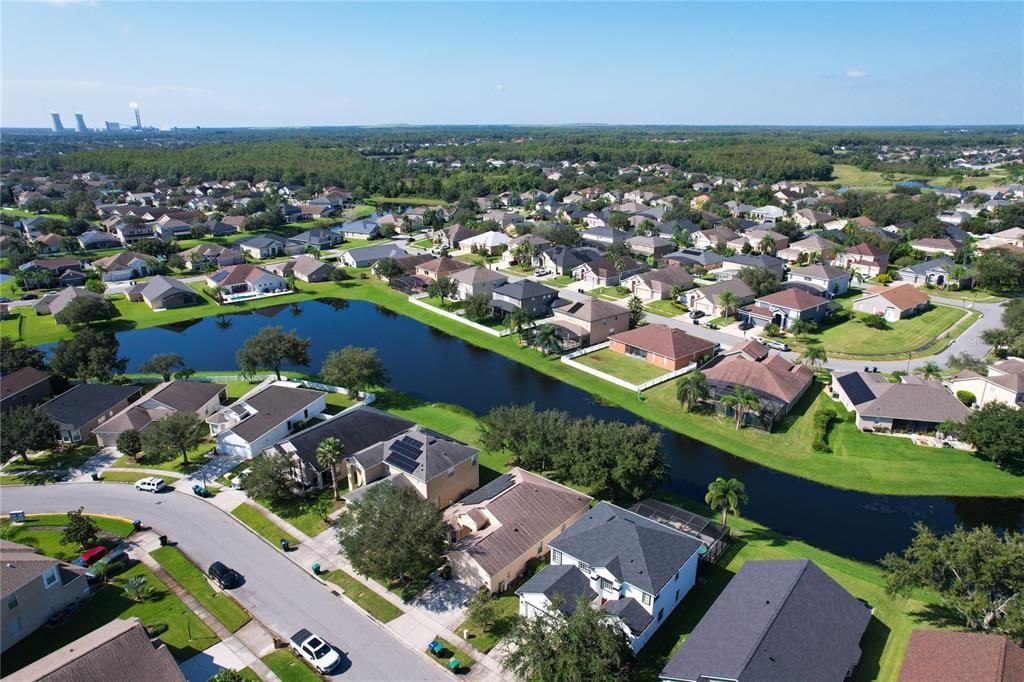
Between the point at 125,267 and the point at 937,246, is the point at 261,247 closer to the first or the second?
the point at 125,267

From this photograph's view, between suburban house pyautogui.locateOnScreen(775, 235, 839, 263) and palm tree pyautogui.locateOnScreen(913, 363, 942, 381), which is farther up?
suburban house pyautogui.locateOnScreen(775, 235, 839, 263)

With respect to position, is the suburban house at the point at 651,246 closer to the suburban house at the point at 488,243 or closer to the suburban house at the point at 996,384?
the suburban house at the point at 488,243

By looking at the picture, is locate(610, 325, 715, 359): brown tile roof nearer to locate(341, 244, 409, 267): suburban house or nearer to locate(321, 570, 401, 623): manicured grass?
locate(321, 570, 401, 623): manicured grass

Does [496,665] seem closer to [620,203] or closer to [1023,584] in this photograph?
[1023,584]

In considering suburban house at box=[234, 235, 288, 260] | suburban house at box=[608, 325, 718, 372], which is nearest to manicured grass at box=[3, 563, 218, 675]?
suburban house at box=[608, 325, 718, 372]

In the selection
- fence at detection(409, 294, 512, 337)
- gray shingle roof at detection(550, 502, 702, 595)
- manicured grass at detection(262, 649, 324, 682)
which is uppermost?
gray shingle roof at detection(550, 502, 702, 595)

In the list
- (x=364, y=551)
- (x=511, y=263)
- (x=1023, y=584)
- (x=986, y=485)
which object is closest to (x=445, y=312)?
(x=511, y=263)
